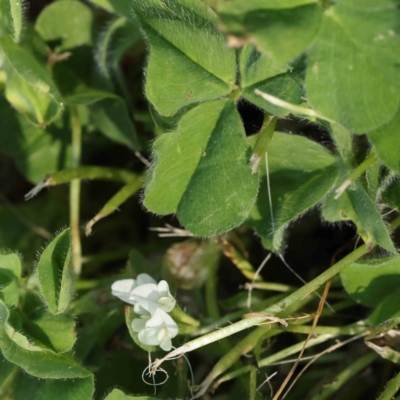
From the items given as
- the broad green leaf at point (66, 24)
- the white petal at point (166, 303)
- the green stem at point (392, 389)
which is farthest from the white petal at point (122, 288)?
the broad green leaf at point (66, 24)

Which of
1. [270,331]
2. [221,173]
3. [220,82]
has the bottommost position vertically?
[270,331]

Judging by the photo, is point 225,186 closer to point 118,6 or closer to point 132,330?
point 132,330

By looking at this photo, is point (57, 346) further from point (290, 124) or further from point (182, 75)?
point (290, 124)

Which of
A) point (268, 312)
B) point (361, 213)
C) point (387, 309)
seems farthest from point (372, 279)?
point (268, 312)

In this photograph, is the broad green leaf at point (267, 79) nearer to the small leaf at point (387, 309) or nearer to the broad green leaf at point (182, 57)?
the broad green leaf at point (182, 57)

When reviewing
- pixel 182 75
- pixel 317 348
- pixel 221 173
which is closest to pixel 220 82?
pixel 182 75
